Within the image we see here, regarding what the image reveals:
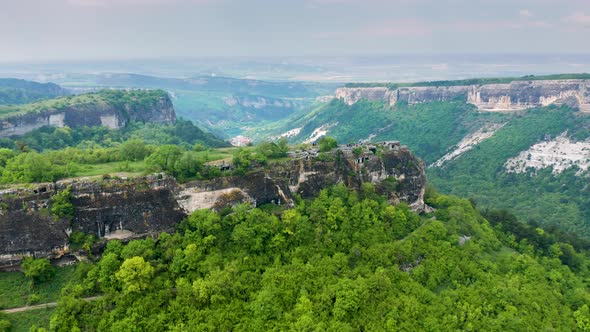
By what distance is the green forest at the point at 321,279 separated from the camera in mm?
37281

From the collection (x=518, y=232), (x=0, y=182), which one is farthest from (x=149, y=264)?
(x=518, y=232)

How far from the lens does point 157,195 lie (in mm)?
44062

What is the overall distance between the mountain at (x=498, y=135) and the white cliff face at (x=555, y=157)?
24cm

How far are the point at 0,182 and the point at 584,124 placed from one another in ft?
461

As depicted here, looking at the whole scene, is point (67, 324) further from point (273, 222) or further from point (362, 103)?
point (362, 103)

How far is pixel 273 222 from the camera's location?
46.2m

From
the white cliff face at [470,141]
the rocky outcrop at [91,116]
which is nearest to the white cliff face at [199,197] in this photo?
the rocky outcrop at [91,116]

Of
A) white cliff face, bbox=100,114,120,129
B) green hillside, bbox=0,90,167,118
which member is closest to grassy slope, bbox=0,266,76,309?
green hillside, bbox=0,90,167,118

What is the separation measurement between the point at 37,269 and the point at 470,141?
131 m

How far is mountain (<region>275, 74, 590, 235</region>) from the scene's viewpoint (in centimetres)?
9823

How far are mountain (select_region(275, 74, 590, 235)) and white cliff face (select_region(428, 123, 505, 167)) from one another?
13.4 inches

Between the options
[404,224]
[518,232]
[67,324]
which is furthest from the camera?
[518,232]

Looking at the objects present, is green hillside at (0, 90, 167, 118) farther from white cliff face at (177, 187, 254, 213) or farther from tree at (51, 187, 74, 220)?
white cliff face at (177, 187, 254, 213)

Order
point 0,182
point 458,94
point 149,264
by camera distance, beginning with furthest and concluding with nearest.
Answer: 1. point 458,94
2. point 0,182
3. point 149,264
